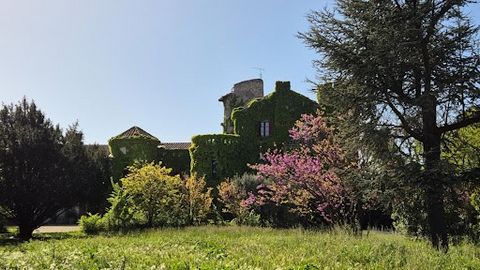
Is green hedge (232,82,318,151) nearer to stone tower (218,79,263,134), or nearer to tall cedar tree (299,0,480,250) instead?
stone tower (218,79,263,134)

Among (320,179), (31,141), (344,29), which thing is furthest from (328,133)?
(31,141)

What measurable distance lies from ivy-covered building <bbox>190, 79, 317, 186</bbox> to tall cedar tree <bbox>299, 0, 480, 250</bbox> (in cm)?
1856

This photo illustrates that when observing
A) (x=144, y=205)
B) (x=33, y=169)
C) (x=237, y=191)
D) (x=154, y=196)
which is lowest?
(x=144, y=205)

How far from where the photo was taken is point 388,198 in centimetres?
1158

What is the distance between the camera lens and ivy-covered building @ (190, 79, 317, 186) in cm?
3078

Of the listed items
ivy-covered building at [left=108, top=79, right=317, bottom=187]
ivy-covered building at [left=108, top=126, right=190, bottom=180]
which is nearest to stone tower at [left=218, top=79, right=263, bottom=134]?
ivy-covered building at [left=108, top=126, right=190, bottom=180]

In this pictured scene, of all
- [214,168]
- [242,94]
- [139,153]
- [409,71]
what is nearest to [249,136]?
[214,168]

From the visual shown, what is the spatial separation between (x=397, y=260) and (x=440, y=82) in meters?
5.88

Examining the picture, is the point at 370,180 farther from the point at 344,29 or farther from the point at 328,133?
the point at 328,133

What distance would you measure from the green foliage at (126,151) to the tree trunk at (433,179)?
24541mm

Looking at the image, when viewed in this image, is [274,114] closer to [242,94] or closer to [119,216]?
[242,94]

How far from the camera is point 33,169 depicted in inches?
860

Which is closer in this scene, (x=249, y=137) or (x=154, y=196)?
(x=154, y=196)

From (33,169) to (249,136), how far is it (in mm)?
14140
